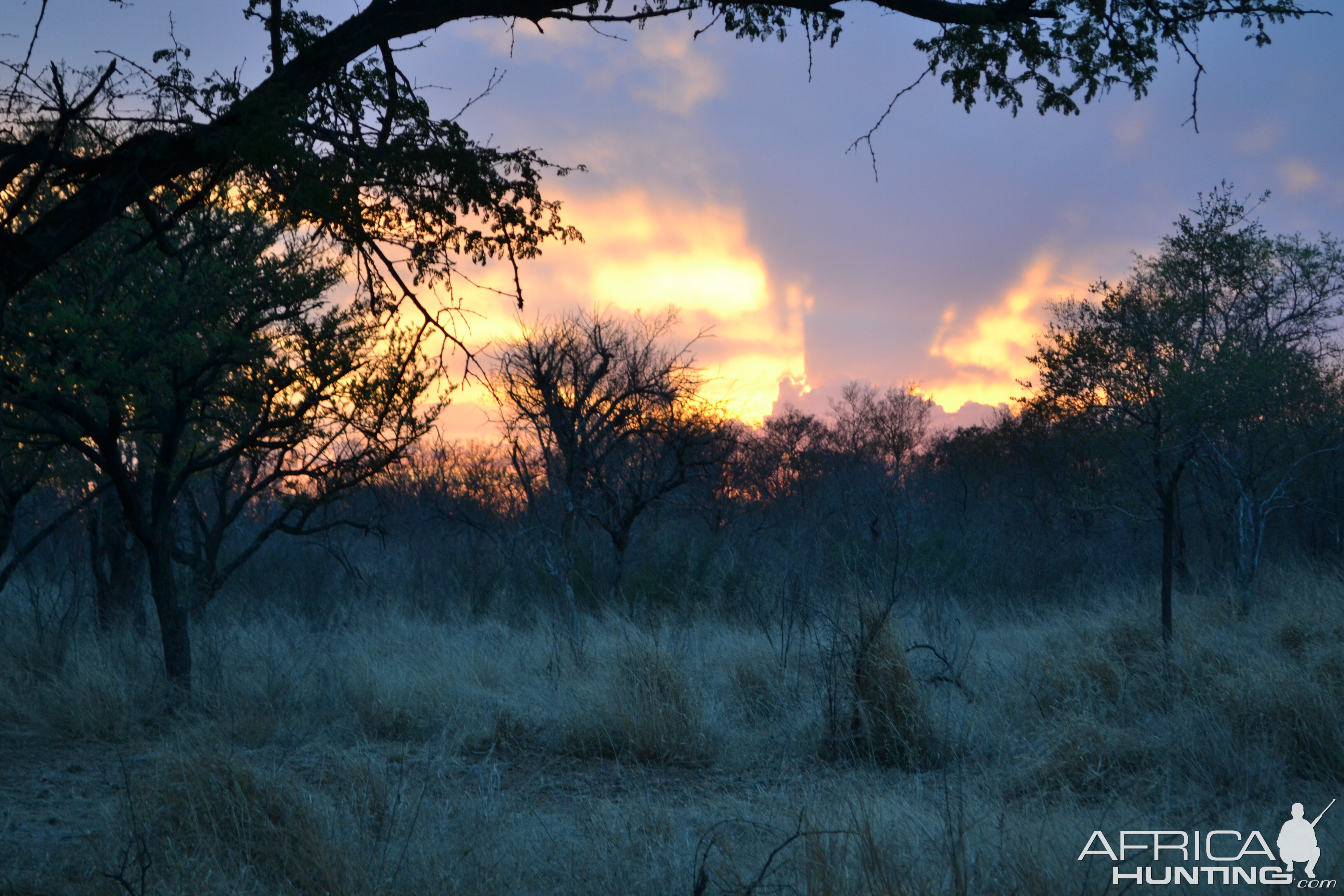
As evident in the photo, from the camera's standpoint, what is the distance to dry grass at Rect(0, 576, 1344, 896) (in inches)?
140

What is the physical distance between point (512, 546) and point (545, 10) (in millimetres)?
10013

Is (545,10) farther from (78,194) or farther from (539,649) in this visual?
(539,649)

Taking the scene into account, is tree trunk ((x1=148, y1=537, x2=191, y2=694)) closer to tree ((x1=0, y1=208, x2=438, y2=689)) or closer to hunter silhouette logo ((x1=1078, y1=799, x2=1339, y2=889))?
tree ((x1=0, y1=208, x2=438, y2=689))

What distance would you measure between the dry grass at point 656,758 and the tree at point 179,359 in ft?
4.86

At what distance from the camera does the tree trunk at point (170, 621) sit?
731 centimetres

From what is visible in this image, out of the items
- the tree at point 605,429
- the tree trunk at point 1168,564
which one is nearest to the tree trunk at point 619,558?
the tree at point 605,429

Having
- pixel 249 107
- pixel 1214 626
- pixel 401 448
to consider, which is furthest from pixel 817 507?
pixel 249 107

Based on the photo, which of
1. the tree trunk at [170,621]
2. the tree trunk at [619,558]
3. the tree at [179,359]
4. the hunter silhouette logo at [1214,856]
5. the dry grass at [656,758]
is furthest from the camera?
the tree trunk at [619,558]

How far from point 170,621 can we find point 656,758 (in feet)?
14.7

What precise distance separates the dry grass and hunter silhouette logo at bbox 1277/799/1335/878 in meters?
0.07

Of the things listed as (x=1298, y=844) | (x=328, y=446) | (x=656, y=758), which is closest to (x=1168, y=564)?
(x=1298, y=844)

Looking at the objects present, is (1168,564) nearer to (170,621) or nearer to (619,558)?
(170,621)

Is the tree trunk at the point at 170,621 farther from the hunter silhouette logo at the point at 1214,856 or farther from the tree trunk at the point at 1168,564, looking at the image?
the tree trunk at the point at 1168,564

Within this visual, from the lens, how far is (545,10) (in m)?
3.85
